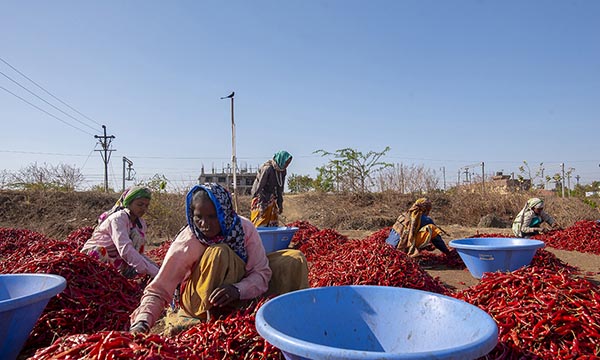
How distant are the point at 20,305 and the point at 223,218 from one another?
4.07 feet

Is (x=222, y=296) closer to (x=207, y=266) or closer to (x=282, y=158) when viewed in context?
(x=207, y=266)

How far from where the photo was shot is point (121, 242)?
13.6 ft

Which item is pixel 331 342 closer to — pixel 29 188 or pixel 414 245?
pixel 414 245

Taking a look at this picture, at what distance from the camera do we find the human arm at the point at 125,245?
4.09 meters

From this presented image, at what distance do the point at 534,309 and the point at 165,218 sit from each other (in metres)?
10.7

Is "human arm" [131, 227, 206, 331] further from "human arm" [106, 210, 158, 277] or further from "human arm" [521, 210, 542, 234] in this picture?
"human arm" [521, 210, 542, 234]

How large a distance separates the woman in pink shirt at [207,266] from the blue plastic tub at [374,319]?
675 mm

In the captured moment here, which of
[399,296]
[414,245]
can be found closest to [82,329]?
[399,296]

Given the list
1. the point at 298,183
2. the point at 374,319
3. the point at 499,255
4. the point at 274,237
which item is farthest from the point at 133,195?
the point at 298,183

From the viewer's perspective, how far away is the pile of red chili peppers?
1787 mm

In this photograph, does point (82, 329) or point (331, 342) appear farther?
point (82, 329)

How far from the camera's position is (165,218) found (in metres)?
11.9

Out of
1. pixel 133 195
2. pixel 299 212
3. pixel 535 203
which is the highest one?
pixel 133 195

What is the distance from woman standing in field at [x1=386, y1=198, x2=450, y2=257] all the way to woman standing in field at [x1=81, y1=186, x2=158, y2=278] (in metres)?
3.98
